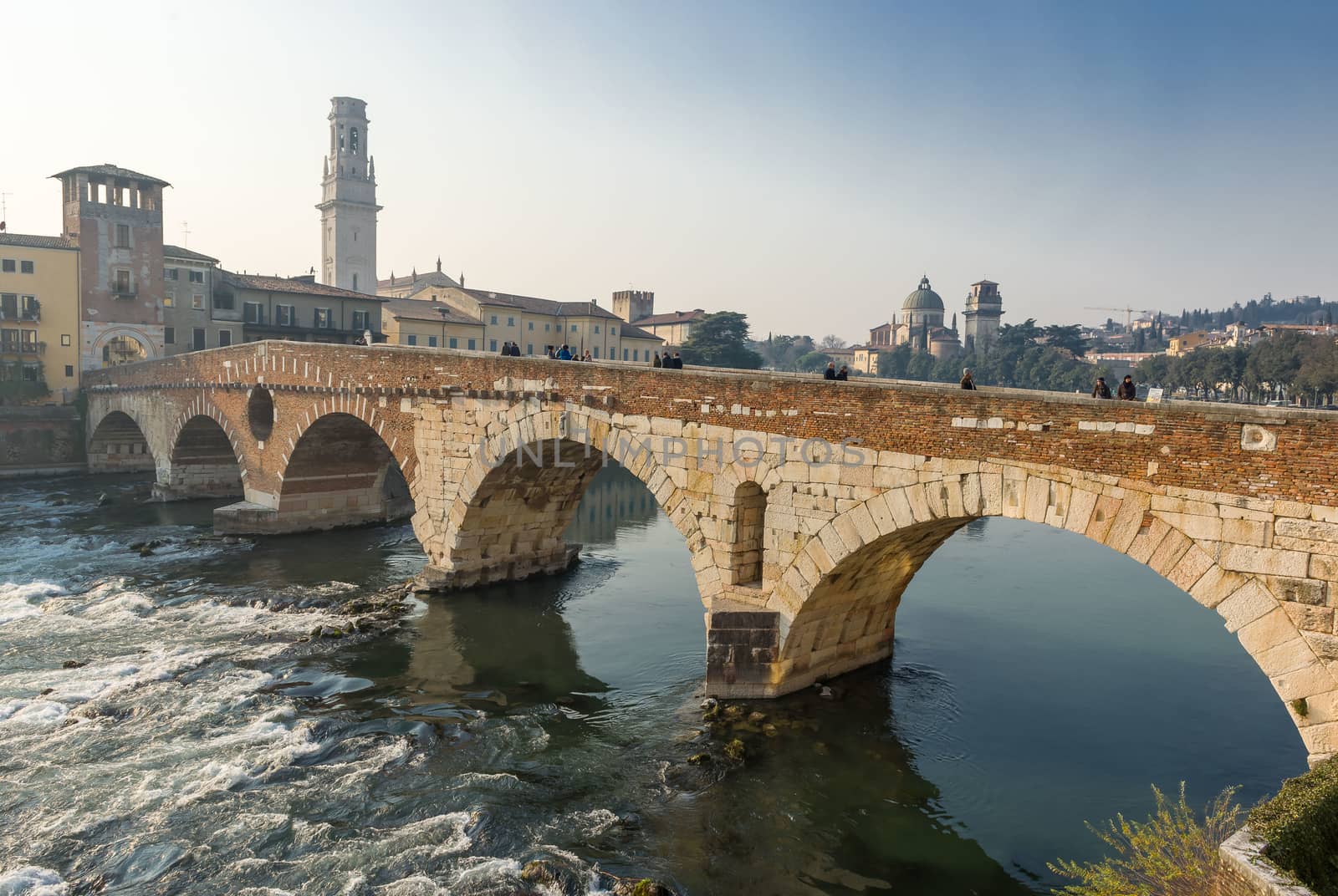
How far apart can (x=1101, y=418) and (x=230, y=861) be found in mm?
10978

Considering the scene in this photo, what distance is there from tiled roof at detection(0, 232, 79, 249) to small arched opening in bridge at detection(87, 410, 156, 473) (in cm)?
881

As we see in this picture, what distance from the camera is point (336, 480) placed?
28.1 metres

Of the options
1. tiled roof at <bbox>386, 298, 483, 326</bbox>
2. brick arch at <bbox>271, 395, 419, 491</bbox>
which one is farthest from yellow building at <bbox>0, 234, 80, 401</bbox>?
brick arch at <bbox>271, 395, 419, 491</bbox>

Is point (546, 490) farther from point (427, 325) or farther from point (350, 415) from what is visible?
point (427, 325)

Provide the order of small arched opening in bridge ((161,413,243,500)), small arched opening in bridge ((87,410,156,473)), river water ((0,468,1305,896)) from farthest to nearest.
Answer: small arched opening in bridge ((87,410,156,473)) < small arched opening in bridge ((161,413,243,500)) < river water ((0,468,1305,896))

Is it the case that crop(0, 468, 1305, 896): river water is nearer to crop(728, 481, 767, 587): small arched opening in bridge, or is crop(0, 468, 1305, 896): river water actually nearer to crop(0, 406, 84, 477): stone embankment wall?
crop(728, 481, 767, 587): small arched opening in bridge

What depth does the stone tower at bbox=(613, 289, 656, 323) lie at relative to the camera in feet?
280

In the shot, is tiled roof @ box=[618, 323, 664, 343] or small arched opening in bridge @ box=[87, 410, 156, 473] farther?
tiled roof @ box=[618, 323, 664, 343]

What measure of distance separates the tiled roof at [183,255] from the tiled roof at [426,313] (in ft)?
30.9

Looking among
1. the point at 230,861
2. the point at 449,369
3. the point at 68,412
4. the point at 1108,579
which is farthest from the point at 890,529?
the point at 68,412

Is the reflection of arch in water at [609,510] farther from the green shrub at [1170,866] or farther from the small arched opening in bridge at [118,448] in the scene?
the small arched opening in bridge at [118,448]

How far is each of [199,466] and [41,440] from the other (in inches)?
469

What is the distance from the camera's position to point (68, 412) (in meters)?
41.6

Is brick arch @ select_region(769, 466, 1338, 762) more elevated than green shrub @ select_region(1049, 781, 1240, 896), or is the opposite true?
brick arch @ select_region(769, 466, 1338, 762)
